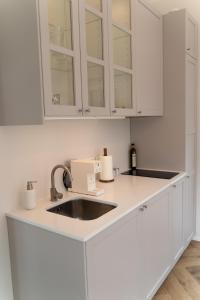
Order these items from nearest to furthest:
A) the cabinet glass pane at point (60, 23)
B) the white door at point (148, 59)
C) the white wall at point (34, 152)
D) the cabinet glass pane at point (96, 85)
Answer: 1. the cabinet glass pane at point (60, 23)
2. the white wall at point (34, 152)
3. the cabinet glass pane at point (96, 85)
4. the white door at point (148, 59)

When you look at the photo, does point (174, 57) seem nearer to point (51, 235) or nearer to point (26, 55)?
point (26, 55)

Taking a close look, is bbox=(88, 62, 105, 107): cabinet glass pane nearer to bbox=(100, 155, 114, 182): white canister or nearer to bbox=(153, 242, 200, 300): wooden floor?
bbox=(100, 155, 114, 182): white canister

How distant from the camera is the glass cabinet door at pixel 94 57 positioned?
5.11 feet

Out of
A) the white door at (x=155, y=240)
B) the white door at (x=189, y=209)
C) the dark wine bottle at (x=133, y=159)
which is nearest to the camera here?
the white door at (x=155, y=240)

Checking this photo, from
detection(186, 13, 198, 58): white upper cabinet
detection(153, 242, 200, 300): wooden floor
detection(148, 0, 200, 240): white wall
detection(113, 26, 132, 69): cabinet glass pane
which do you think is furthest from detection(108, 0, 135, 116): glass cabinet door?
detection(153, 242, 200, 300): wooden floor

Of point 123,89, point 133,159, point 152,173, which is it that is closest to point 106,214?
point 123,89

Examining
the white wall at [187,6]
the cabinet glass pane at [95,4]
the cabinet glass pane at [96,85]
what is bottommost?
the cabinet glass pane at [96,85]

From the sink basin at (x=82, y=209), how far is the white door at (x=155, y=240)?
28 cm

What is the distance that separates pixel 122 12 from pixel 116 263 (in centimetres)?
183

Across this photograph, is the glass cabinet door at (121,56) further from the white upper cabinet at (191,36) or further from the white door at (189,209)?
the white door at (189,209)

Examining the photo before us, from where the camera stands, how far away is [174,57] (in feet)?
8.05

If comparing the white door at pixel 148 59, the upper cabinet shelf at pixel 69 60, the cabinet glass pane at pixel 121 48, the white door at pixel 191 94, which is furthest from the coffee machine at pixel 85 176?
the white door at pixel 191 94

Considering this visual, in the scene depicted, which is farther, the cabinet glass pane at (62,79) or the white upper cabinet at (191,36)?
the white upper cabinet at (191,36)

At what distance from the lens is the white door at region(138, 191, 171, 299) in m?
1.79
